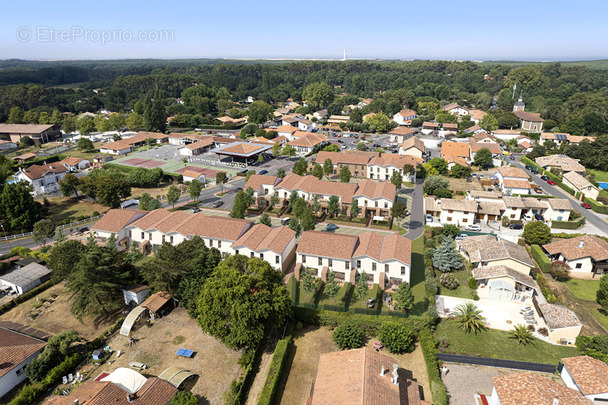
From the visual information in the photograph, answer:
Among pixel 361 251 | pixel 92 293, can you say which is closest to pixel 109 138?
pixel 92 293

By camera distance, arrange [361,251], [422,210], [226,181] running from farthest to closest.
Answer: [226,181], [422,210], [361,251]

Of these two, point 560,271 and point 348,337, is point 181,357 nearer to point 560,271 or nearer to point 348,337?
point 348,337

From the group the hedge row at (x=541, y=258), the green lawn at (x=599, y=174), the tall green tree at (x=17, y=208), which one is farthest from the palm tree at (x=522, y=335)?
the tall green tree at (x=17, y=208)

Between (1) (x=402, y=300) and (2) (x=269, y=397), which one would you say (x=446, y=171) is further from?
(2) (x=269, y=397)

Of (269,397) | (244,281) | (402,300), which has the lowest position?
(269,397)

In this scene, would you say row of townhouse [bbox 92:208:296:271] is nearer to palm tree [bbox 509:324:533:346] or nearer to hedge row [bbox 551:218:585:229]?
palm tree [bbox 509:324:533:346]

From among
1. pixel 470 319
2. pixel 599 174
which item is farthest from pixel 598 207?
pixel 470 319

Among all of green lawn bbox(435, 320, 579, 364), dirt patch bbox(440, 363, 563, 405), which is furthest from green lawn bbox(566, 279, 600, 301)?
dirt patch bbox(440, 363, 563, 405)
